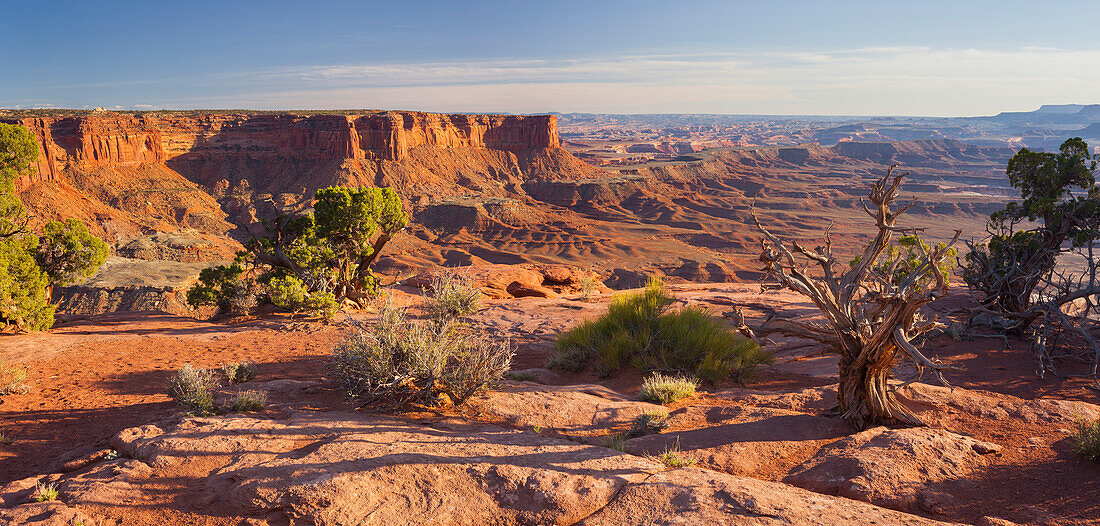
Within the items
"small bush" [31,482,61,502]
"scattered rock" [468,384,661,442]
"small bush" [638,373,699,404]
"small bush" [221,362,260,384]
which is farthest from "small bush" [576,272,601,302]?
"small bush" [31,482,61,502]

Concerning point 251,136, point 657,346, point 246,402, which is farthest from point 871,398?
point 251,136

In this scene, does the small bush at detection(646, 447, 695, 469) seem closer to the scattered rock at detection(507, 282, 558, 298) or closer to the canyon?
the scattered rock at detection(507, 282, 558, 298)

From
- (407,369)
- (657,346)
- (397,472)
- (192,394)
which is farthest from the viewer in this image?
(657,346)

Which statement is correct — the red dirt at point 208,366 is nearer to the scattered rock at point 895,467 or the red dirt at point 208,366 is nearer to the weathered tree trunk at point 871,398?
the scattered rock at point 895,467

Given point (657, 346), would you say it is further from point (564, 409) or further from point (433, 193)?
point (433, 193)

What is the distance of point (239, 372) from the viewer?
24.9ft

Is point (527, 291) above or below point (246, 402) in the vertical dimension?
below

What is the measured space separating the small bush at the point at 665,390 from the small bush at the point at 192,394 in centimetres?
518

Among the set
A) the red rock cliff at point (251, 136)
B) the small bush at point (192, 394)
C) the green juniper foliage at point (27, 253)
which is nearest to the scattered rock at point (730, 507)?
the small bush at point (192, 394)

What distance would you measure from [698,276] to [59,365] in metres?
43.5

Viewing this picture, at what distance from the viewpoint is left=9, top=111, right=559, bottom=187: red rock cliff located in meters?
54.8

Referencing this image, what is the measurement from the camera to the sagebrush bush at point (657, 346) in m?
8.31

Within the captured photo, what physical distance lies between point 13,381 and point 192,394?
317 cm

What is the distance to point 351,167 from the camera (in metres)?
71.2
